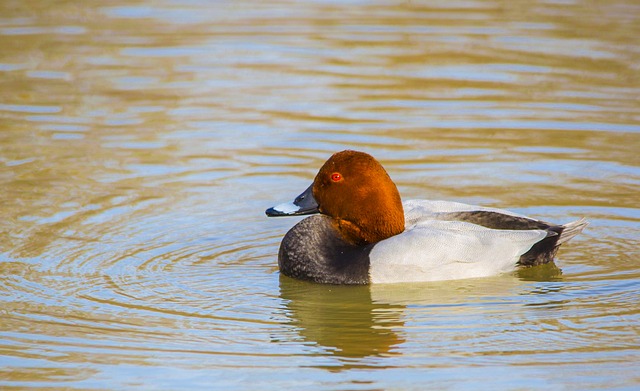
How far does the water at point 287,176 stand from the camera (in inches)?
234

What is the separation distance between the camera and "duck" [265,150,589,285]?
7246 mm

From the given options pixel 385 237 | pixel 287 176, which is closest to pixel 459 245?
pixel 385 237

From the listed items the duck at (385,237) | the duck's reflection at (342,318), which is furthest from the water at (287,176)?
the duck at (385,237)

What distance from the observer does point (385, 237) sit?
7.49 meters

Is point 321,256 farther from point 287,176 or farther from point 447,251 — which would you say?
point 287,176

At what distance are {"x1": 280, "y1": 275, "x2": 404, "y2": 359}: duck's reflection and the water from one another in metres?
0.02

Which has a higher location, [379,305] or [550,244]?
[550,244]

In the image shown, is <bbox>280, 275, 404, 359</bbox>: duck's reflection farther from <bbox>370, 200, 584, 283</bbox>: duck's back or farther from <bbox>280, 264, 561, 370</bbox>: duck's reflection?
<bbox>370, 200, 584, 283</bbox>: duck's back

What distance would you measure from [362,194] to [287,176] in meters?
2.36

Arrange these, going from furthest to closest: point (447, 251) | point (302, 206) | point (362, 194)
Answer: point (302, 206), point (362, 194), point (447, 251)

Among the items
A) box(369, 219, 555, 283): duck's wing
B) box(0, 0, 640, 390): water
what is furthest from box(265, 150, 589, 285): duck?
box(0, 0, 640, 390): water

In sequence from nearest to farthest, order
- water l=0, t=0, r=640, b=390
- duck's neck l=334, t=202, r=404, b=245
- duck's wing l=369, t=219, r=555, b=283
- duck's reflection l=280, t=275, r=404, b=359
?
water l=0, t=0, r=640, b=390 → duck's reflection l=280, t=275, r=404, b=359 → duck's wing l=369, t=219, r=555, b=283 → duck's neck l=334, t=202, r=404, b=245

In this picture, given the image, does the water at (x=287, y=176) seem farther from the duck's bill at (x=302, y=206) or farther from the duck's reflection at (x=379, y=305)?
the duck's bill at (x=302, y=206)

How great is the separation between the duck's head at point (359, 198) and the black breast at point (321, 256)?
4.5 inches
